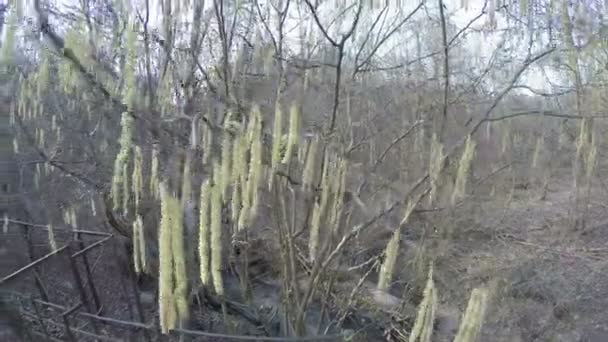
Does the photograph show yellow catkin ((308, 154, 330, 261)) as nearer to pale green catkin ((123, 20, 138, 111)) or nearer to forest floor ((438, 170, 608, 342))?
pale green catkin ((123, 20, 138, 111))

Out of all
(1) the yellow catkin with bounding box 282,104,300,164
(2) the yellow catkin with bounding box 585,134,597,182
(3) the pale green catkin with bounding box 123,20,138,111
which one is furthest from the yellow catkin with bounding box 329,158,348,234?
(2) the yellow catkin with bounding box 585,134,597,182

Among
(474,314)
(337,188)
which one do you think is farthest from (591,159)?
(474,314)

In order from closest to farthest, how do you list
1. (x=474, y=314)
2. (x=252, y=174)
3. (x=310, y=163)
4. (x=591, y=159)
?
(x=474, y=314)
(x=252, y=174)
(x=310, y=163)
(x=591, y=159)

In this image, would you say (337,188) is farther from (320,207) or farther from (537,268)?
(537,268)

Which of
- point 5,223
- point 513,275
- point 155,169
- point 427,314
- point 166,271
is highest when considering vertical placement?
point 155,169

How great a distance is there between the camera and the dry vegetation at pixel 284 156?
2.90m

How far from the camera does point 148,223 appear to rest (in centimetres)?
427

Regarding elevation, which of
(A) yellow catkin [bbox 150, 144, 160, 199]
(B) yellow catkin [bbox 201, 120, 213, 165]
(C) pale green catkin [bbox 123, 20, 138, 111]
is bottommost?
(A) yellow catkin [bbox 150, 144, 160, 199]

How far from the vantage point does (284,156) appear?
2746mm

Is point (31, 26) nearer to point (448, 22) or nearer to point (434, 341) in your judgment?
point (448, 22)

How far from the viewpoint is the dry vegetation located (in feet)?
9.51

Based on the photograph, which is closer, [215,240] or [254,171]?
[215,240]

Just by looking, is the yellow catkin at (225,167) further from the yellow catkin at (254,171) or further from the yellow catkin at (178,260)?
the yellow catkin at (178,260)

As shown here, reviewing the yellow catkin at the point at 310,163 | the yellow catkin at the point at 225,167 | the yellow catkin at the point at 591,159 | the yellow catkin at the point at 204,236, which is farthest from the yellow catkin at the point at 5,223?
the yellow catkin at the point at 591,159
